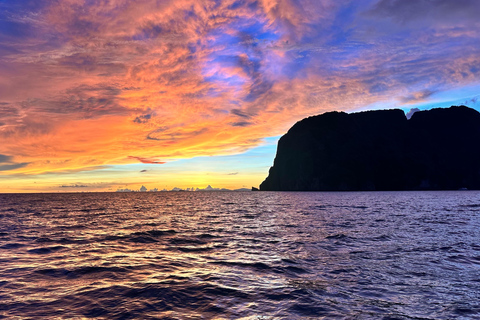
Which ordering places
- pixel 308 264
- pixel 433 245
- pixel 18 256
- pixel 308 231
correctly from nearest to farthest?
pixel 308 264 → pixel 18 256 → pixel 433 245 → pixel 308 231

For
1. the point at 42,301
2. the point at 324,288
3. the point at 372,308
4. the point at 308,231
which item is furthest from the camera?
the point at 308,231

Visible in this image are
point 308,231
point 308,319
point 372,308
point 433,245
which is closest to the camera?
point 308,319

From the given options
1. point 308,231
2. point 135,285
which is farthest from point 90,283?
point 308,231

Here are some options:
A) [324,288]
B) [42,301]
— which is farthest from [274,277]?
[42,301]

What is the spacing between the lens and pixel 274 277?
463 inches

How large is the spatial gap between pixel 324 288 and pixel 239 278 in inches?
135

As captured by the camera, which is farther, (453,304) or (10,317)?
(453,304)

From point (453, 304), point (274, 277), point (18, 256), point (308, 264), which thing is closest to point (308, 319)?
point (274, 277)

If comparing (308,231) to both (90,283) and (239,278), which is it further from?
(90,283)

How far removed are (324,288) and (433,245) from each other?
12.1 metres

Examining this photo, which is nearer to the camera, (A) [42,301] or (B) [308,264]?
(A) [42,301]

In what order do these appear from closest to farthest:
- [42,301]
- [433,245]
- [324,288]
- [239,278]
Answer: [42,301]
[324,288]
[239,278]
[433,245]

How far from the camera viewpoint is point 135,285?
10.9m

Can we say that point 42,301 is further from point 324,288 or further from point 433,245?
point 433,245
